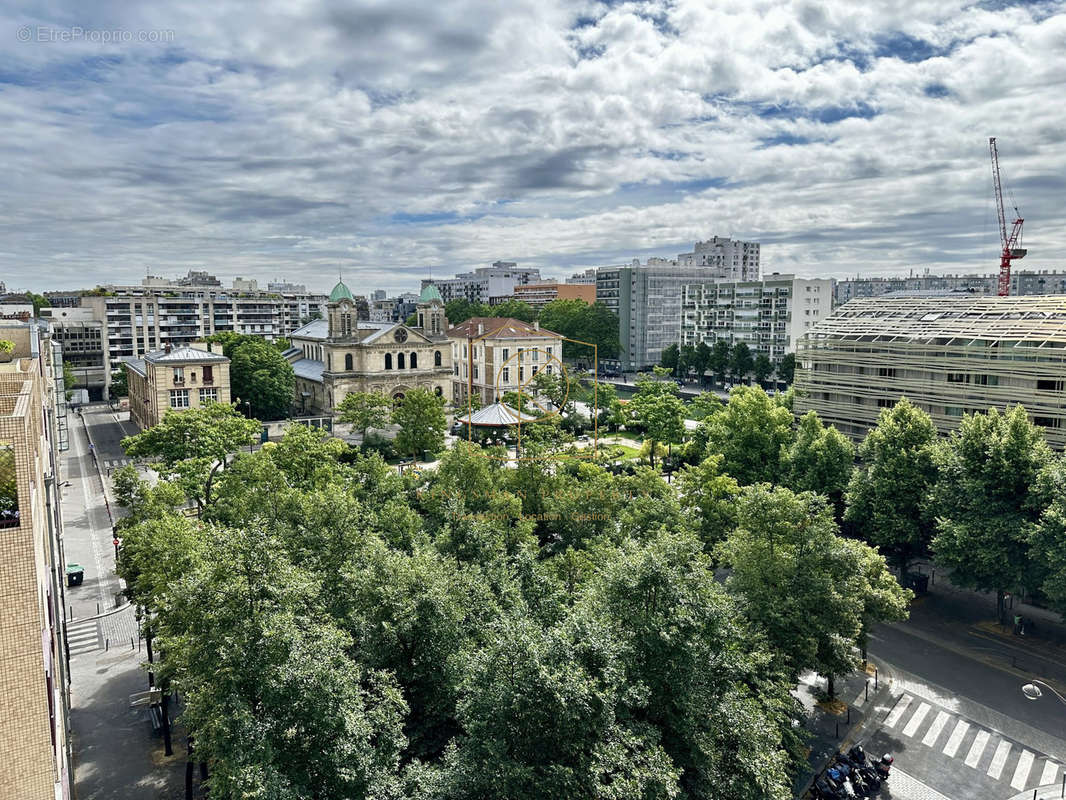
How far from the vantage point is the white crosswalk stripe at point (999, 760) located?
27.6m

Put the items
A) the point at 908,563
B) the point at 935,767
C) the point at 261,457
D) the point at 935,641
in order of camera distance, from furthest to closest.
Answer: the point at 908,563 < the point at 261,457 < the point at 935,641 < the point at 935,767

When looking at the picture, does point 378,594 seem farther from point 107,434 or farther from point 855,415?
point 107,434

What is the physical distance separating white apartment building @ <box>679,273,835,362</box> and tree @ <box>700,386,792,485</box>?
68314 mm

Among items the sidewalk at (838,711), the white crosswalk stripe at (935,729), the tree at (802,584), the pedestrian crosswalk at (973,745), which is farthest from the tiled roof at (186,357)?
the white crosswalk stripe at (935,729)

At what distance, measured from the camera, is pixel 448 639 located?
75.9 feet

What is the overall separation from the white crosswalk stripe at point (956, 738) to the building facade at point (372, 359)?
67706 mm

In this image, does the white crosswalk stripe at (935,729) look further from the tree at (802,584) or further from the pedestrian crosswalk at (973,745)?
the tree at (802,584)

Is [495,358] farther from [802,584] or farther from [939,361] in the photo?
[802,584]

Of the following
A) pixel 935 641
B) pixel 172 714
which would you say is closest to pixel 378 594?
pixel 172 714

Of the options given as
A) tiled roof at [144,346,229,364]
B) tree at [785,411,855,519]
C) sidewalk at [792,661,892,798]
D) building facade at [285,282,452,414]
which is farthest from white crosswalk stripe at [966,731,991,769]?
tiled roof at [144,346,229,364]

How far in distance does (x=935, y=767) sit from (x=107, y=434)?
94.2 metres

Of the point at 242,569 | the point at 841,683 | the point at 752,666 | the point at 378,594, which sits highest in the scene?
the point at 242,569

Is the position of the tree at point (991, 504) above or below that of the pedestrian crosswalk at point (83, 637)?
above

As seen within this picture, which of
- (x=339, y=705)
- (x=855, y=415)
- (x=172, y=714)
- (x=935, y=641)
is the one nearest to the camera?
(x=339, y=705)
